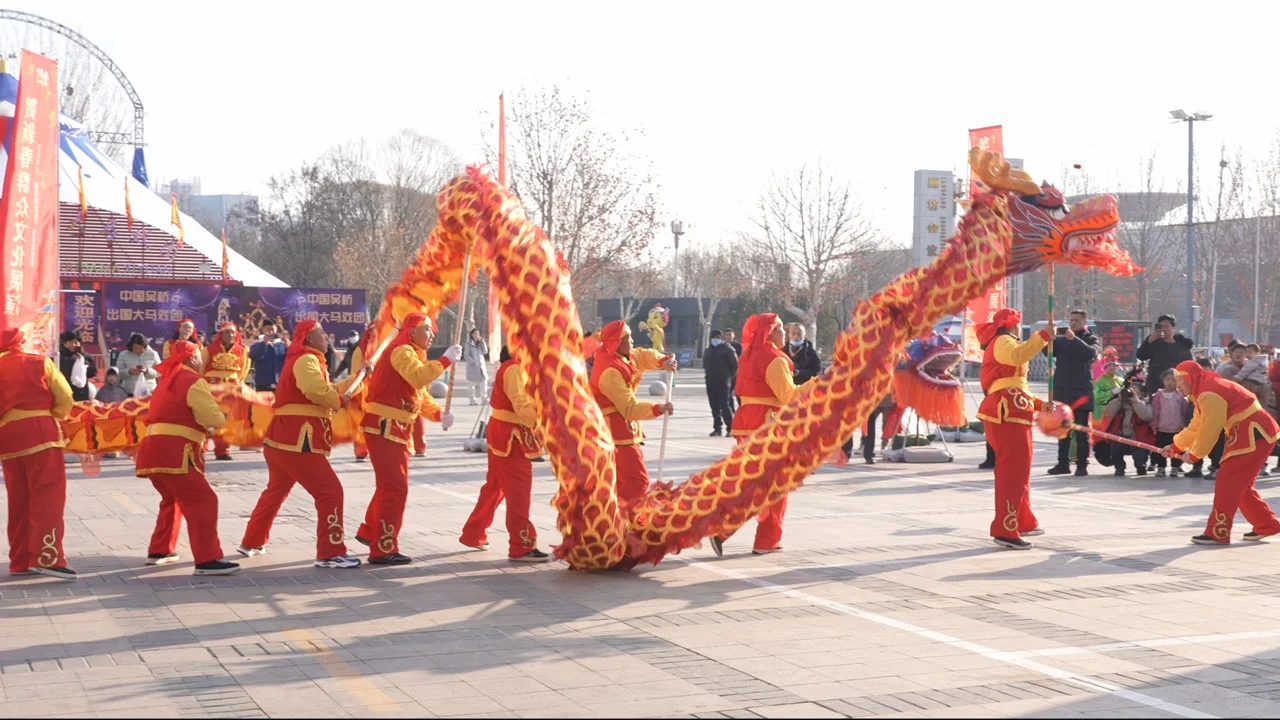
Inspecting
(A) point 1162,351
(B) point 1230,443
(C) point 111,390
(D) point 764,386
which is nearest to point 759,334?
(D) point 764,386

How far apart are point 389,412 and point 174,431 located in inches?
56.1

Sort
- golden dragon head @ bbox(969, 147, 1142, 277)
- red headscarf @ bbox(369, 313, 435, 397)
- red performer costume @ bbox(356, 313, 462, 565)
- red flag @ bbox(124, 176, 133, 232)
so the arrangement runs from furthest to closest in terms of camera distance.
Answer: red flag @ bbox(124, 176, 133, 232) < golden dragon head @ bbox(969, 147, 1142, 277) < red headscarf @ bbox(369, 313, 435, 397) < red performer costume @ bbox(356, 313, 462, 565)

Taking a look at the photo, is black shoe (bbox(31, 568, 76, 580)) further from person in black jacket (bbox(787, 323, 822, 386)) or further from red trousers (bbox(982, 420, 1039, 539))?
person in black jacket (bbox(787, 323, 822, 386))

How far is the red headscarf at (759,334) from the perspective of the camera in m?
10.4

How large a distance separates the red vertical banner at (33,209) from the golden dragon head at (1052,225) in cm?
1142

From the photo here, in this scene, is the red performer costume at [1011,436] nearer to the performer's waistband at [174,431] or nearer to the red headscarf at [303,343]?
the red headscarf at [303,343]

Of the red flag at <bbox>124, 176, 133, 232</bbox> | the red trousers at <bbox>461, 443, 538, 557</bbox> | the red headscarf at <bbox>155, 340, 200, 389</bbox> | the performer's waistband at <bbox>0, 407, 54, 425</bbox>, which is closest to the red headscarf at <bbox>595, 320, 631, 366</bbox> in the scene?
the red trousers at <bbox>461, 443, 538, 557</bbox>

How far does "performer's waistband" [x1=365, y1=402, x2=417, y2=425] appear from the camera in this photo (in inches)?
375

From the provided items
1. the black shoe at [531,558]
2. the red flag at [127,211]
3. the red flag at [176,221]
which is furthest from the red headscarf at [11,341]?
the red flag at [176,221]

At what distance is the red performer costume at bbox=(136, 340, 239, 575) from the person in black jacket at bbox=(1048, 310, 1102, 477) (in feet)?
33.4

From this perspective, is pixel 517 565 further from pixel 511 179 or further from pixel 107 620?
pixel 511 179

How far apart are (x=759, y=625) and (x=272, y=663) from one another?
265cm

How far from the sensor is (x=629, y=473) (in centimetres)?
995

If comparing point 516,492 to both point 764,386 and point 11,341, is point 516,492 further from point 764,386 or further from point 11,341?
point 11,341
